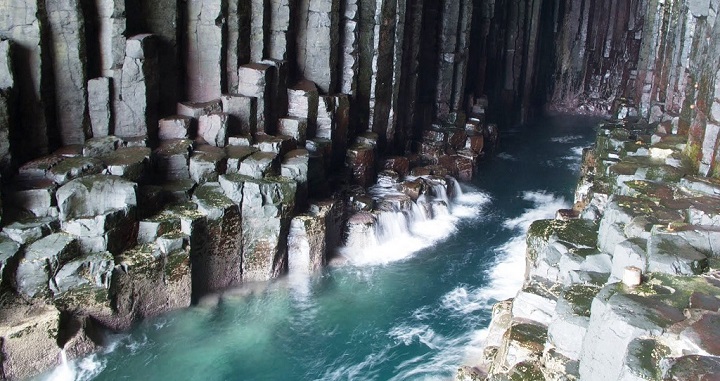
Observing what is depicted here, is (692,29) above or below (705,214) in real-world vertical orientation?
above

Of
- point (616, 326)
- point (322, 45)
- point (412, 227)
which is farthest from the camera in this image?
point (322, 45)

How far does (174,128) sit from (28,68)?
2.80 meters

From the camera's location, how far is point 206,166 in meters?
12.4

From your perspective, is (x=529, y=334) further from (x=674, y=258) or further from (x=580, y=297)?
(x=674, y=258)

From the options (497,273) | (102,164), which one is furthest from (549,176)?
(102,164)

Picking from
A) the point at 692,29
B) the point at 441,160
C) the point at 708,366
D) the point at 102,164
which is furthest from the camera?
the point at 441,160

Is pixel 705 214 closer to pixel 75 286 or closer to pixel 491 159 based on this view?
pixel 75 286

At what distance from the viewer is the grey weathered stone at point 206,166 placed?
12398 millimetres

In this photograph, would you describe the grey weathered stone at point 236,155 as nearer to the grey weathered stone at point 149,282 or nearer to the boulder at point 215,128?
the boulder at point 215,128

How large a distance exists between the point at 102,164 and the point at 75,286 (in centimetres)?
249

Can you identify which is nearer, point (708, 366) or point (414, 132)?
point (708, 366)

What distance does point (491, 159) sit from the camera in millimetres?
21875

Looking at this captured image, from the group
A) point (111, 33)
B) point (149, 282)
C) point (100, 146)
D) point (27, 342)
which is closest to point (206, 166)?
point (100, 146)

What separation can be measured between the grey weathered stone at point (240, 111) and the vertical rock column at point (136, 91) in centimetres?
161
